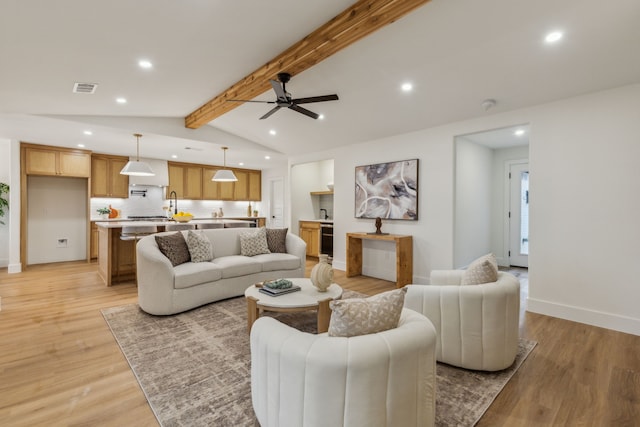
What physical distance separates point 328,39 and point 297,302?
2.38 m

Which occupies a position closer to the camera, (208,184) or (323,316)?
(323,316)

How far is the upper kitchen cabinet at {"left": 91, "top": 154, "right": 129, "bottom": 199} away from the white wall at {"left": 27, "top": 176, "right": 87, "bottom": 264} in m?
0.30

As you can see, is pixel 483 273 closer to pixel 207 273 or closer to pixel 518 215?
pixel 207 273

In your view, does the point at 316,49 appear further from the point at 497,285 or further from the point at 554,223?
the point at 554,223

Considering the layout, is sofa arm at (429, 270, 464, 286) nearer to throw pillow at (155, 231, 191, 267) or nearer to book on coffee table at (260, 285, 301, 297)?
book on coffee table at (260, 285, 301, 297)

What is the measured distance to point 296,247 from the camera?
4.85 m

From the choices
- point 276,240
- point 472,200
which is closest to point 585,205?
point 472,200

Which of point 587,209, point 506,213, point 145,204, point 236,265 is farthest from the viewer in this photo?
point 145,204

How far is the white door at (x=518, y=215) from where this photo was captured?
6.02 metres

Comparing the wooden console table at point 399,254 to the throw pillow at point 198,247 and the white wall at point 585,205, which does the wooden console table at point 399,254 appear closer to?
the white wall at point 585,205

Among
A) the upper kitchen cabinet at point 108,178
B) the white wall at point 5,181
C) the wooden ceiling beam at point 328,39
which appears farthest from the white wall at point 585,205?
the white wall at point 5,181

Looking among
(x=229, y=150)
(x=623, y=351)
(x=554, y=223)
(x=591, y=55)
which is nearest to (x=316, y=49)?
(x=591, y=55)

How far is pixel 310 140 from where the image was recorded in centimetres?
598

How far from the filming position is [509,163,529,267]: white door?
6023 millimetres
